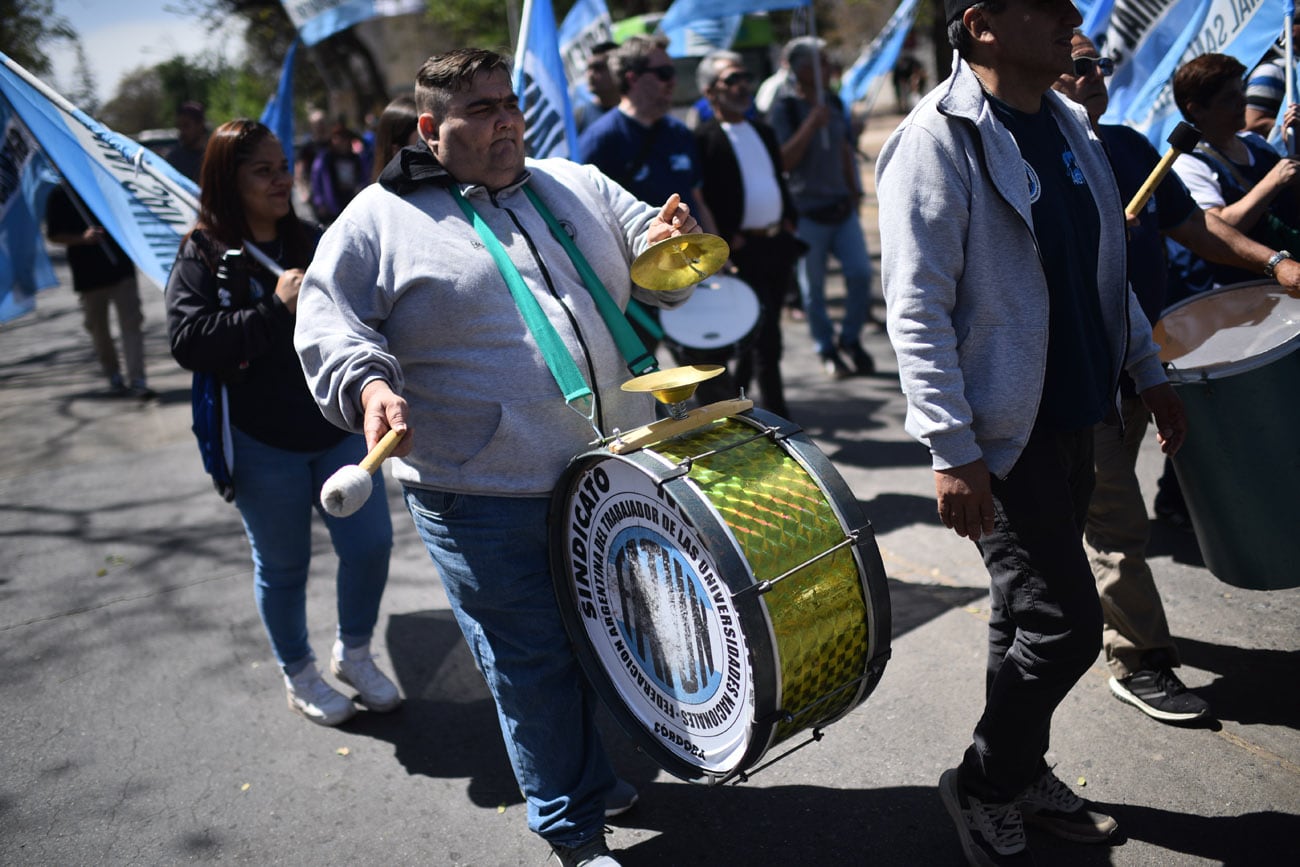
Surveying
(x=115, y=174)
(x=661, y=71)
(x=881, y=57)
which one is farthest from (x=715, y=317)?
(x=881, y=57)

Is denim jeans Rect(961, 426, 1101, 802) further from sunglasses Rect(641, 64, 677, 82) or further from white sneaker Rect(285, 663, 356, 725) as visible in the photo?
sunglasses Rect(641, 64, 677, 82)

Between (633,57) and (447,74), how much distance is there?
3.20 metres

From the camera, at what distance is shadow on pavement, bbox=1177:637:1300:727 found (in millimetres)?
3260

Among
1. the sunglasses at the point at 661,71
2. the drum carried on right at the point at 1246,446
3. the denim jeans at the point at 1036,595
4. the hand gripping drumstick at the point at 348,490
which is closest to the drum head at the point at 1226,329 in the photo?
the drum carried on right at the point at 1246,446

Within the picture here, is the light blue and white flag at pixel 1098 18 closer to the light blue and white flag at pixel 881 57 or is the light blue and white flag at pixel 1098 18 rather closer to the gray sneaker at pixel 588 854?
the light blue and white flag at pixel 881 57

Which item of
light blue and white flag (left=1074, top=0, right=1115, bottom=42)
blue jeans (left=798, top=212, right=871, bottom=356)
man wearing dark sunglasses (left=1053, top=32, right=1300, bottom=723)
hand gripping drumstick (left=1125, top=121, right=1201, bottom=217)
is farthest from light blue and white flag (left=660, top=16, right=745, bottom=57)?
hand gripping drumstick (left=1125, top=121, right=1201, bottom=217)

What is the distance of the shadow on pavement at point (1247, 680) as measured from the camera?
128 inches

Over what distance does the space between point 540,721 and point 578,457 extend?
0.72 meters

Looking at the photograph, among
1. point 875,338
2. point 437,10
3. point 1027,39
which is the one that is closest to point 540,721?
point 1027,39

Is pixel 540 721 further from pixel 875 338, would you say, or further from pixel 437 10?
pixel 437 10

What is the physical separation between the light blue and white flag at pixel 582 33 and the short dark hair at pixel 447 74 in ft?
17.3

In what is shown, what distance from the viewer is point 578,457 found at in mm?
2516

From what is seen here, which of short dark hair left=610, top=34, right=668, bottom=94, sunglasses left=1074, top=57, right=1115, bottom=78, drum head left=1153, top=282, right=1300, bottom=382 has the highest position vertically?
sunglasses left=1074, top=57, right=1115, bottom=78

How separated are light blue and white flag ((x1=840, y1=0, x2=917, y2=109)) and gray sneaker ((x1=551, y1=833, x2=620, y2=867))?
23.5ft
